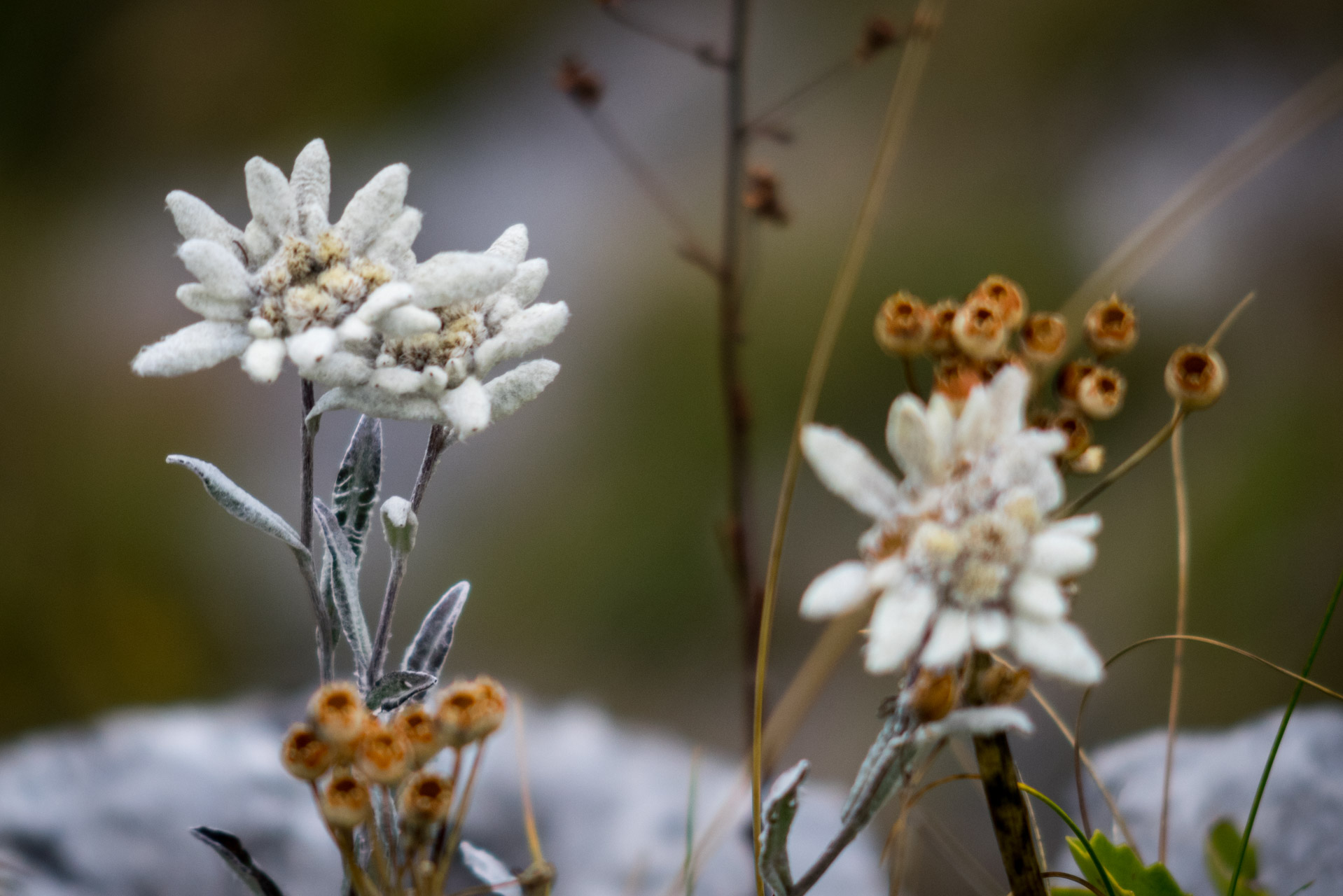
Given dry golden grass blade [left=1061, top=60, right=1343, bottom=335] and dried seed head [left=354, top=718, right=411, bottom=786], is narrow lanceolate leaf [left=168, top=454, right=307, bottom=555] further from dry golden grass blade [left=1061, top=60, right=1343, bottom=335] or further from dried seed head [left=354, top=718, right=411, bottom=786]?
dry golden grass blade [left=1061, top=60, right=1343, bottom=335]

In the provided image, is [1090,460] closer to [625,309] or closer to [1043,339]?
[1043,339]

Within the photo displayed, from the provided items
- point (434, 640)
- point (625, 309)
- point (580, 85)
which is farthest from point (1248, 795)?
point (625, 309)

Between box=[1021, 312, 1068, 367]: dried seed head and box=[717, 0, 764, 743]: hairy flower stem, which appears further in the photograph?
box=[717, 0, 764, 743]: hairy flower stem

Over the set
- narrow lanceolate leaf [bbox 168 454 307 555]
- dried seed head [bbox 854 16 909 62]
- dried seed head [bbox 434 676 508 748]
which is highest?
dried seed head [bbox 854 16 909 62]

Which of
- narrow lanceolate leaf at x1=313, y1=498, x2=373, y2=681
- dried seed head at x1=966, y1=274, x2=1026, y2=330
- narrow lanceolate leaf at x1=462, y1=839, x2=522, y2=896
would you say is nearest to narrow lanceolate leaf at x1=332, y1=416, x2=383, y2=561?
narrow lanceolate leaf at x1=313, y1=498, x2=373, y2=681

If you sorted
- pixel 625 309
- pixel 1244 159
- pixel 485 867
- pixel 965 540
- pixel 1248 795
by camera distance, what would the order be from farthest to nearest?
pixel 625 309
pixel 1244 159
pixel 1248 795
pixel 485 867
pixel 965 540

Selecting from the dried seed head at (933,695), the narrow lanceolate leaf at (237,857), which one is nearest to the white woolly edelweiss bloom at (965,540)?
the dried seed head at (933,695)

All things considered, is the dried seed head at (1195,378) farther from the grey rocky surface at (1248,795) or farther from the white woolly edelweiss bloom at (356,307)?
the grey rocky surface at (1248,795)
